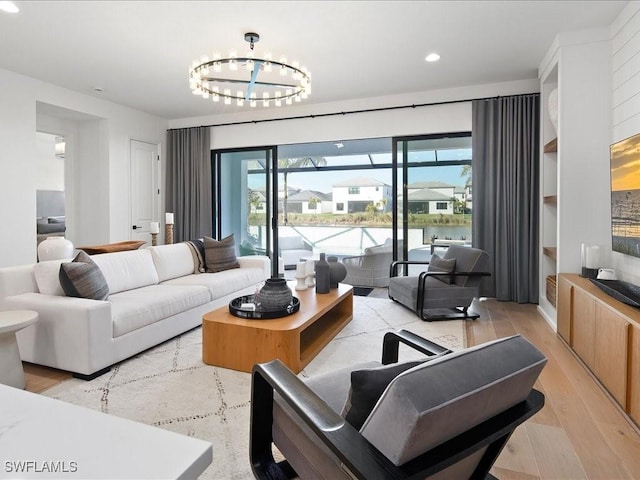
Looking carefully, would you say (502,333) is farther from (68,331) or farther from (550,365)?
(68,331)

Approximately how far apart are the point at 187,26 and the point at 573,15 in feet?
10.7

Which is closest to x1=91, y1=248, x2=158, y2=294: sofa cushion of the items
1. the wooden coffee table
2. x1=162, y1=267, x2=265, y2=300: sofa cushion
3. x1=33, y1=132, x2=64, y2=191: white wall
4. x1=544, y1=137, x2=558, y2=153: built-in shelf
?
x1=162, y1=267, x2=265, y2=300: sofa cushion

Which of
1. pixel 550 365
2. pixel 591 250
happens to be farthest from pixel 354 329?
pixel 591 250

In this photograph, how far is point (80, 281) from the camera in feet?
9.02

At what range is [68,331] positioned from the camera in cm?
253

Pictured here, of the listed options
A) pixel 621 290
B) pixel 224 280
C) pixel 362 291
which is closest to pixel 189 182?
pixel 224 280

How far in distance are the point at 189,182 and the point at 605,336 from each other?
19.1 ft

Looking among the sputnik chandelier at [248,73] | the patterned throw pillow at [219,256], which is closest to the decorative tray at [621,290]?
the sputnik chandelier at [248,73]

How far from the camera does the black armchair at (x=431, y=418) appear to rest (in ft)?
2.72

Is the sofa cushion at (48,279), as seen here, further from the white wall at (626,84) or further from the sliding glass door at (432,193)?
the white wall at (626,84)

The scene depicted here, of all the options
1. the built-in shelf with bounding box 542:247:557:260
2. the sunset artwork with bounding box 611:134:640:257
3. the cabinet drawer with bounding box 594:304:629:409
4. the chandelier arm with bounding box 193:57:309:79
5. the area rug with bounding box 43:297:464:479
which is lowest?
the area rug with bounding box 43:297:464:479

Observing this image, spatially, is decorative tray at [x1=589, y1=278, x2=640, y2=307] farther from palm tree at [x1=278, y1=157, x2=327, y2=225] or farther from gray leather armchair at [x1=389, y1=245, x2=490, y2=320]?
palm tree at [x1=278, y1=157, x2=327, y2=225]

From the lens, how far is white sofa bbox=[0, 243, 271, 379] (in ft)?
8.26

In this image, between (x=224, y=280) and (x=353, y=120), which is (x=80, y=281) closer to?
(x=224, y=280)
